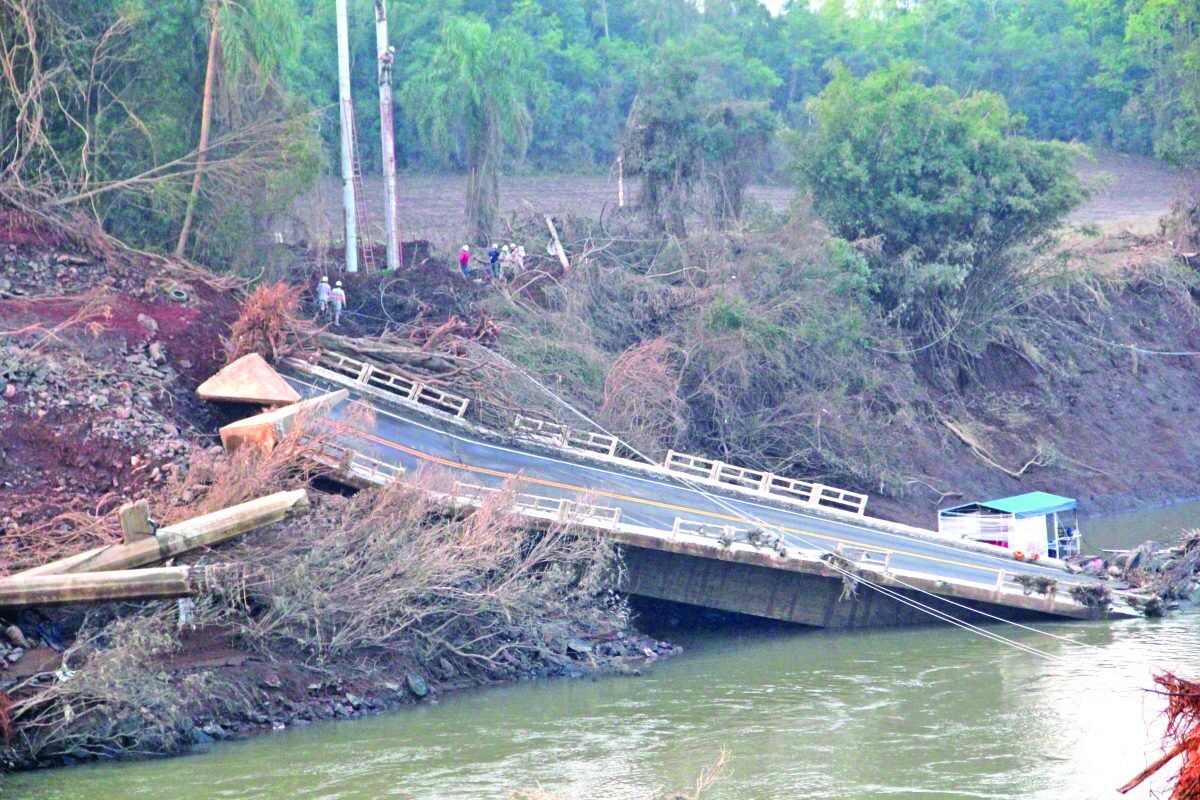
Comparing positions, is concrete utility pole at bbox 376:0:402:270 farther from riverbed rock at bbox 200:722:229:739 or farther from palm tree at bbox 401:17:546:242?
riverbed rock at bbox 200:722:229:739

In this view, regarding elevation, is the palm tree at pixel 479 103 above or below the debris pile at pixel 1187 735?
above

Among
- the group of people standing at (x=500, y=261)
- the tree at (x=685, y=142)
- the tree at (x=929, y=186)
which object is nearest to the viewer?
the group of people standing at (x=500, y=261)

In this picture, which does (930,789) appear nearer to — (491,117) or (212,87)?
(212,87)

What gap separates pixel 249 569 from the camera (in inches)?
984

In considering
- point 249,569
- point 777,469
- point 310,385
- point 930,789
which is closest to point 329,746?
point 249,569

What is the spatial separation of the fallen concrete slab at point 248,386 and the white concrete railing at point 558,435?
616 centimetres

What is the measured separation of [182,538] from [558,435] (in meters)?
13.7

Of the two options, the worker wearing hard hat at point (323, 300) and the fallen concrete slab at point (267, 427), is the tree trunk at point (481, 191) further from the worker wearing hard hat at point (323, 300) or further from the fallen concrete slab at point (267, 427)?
the fallen concrete slab at point (267, 427)

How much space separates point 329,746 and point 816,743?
7.94m

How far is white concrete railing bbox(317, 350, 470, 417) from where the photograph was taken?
35.8 meters

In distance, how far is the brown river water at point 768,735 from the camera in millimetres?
20656

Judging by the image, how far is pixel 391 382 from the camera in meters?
36.1

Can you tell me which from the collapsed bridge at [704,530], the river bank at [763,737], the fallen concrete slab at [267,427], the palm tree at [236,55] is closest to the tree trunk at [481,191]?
the palm tree at [236,55]

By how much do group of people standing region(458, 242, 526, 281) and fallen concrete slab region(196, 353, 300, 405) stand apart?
534 inches
